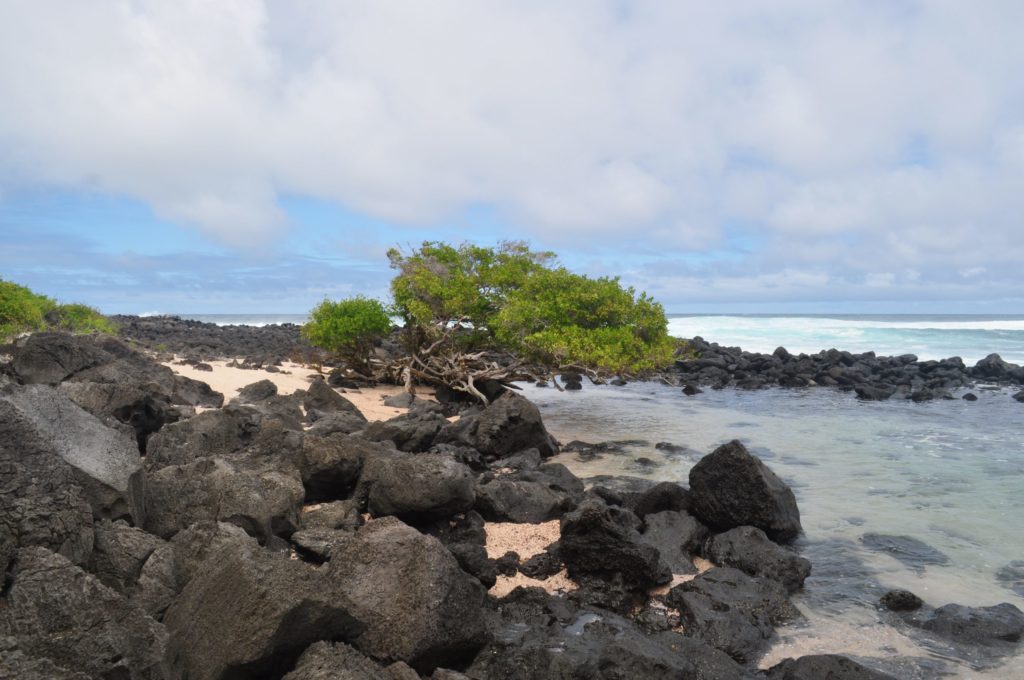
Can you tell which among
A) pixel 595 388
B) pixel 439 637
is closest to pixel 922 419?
pixel 595 388

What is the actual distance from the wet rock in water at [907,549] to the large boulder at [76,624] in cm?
780

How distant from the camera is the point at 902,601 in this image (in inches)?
259

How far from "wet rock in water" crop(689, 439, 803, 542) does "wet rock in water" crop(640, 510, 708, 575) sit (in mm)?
285

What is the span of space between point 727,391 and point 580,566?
845 inches

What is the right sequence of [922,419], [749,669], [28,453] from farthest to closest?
[922,419]
[749,669]
[28,453]

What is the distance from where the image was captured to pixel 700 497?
8609 millimetres

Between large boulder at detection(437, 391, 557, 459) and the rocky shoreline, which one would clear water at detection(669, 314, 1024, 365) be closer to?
large boulder at detection(437, 391, 557, 459)

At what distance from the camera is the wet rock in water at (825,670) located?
486 centimetres

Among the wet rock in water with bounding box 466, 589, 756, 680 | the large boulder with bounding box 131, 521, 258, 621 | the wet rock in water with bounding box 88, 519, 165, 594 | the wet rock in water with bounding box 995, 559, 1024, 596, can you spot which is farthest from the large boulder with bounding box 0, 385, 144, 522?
the wet rock in water with bounding box 995, 559, 1024, 596

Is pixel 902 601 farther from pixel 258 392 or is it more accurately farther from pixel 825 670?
pixel 258 392

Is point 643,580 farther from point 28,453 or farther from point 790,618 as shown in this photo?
point 28,453

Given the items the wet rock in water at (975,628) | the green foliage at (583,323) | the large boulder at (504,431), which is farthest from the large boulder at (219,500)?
the green foliage at (583,323)

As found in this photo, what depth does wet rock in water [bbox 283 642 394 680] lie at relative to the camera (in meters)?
3.82

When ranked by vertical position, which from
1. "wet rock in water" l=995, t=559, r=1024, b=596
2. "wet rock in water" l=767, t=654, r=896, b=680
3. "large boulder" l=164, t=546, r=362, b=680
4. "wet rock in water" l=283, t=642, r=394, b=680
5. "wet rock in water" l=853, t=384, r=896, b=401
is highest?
"wet rock in water" l=853, t=384, r=896, b=401
